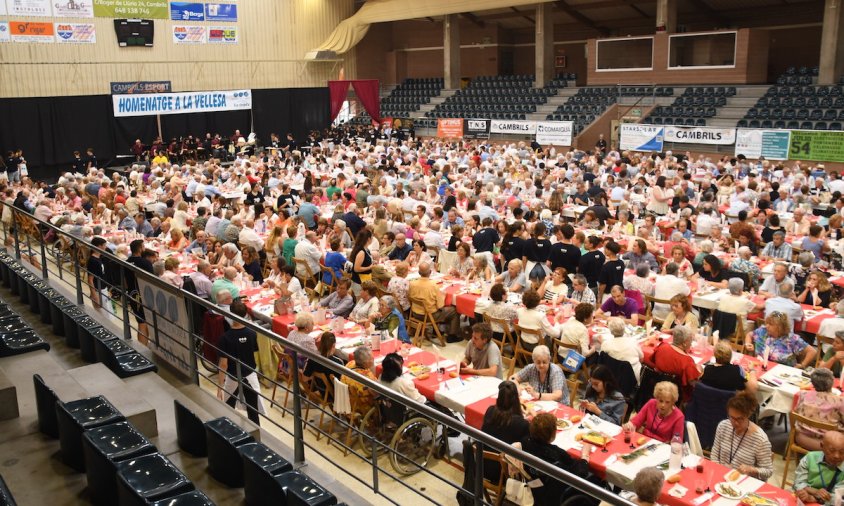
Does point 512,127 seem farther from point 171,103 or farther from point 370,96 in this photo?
point 171,103

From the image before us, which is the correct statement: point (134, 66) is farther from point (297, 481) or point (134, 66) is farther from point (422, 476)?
point (297, 481)

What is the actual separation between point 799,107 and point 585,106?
771 centimetres

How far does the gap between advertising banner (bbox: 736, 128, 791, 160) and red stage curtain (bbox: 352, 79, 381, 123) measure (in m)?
18.6

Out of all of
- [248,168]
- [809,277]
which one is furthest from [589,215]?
[248,168]

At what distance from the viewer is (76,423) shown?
443 cm

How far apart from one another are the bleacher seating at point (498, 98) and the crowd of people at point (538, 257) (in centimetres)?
946

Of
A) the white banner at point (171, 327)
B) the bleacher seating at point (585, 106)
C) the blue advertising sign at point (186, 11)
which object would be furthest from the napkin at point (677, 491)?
the blue advertising sign at point (186, 11)

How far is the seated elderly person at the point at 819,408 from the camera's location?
6281mm

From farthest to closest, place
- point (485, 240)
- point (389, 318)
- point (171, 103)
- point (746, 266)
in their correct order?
point (171, 103) → point (485, 240) → point (746, 266) → point (389, 318)

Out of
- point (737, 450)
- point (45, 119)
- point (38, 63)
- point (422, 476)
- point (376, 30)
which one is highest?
point (376, 30)

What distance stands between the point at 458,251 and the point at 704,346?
3971 mm

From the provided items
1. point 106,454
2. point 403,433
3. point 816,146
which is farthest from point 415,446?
point 816,146

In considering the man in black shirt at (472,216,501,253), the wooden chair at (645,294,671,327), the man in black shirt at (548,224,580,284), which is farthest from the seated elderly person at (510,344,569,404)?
the man in black shirt at (472,216,501,253)

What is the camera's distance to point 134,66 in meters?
29.9
